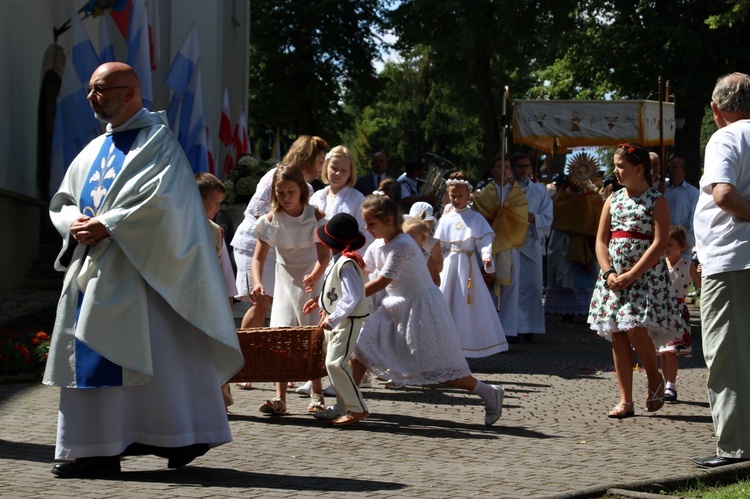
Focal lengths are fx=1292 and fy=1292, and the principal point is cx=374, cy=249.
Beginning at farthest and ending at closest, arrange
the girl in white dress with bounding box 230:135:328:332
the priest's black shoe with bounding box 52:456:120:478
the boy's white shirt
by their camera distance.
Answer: the girl in white dress with bounding box 230:135:328:332, the boy's white shirt, the priest's black shoe with bounding box 52:456:120:478

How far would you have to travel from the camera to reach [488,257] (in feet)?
39.8

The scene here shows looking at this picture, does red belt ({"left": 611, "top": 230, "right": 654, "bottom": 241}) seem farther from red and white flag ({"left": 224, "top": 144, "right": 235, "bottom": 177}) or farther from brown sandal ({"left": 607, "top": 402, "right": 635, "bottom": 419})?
red and white flag ({"left": 224, "top": 144, "right": 235, "bottom": 177})

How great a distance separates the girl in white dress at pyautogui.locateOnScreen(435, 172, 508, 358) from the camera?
1169 centimetres

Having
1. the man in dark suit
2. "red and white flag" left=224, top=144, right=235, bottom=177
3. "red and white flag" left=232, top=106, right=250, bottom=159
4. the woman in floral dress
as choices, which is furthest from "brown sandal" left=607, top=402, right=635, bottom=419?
"red and white flag" left=232, top=106, right=250, bottom=159

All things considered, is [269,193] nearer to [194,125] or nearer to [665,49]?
[194,125]

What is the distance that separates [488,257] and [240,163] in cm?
570

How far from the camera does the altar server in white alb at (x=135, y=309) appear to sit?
20.2 ft

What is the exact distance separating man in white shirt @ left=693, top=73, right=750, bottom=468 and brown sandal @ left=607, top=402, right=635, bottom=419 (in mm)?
1993

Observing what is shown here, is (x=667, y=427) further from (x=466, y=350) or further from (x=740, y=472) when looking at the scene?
(x=466, y=350)

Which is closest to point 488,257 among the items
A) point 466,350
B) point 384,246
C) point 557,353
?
point 466,350

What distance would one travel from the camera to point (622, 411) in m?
8.83

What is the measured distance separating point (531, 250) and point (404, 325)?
7063 millimetres

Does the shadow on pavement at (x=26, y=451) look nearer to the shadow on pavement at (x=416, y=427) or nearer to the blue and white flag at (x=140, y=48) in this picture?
the shadow on pavement at (x=416, y=427)

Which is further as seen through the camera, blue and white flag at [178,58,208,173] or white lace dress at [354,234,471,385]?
blue and white flag at [178,58,208,173]
